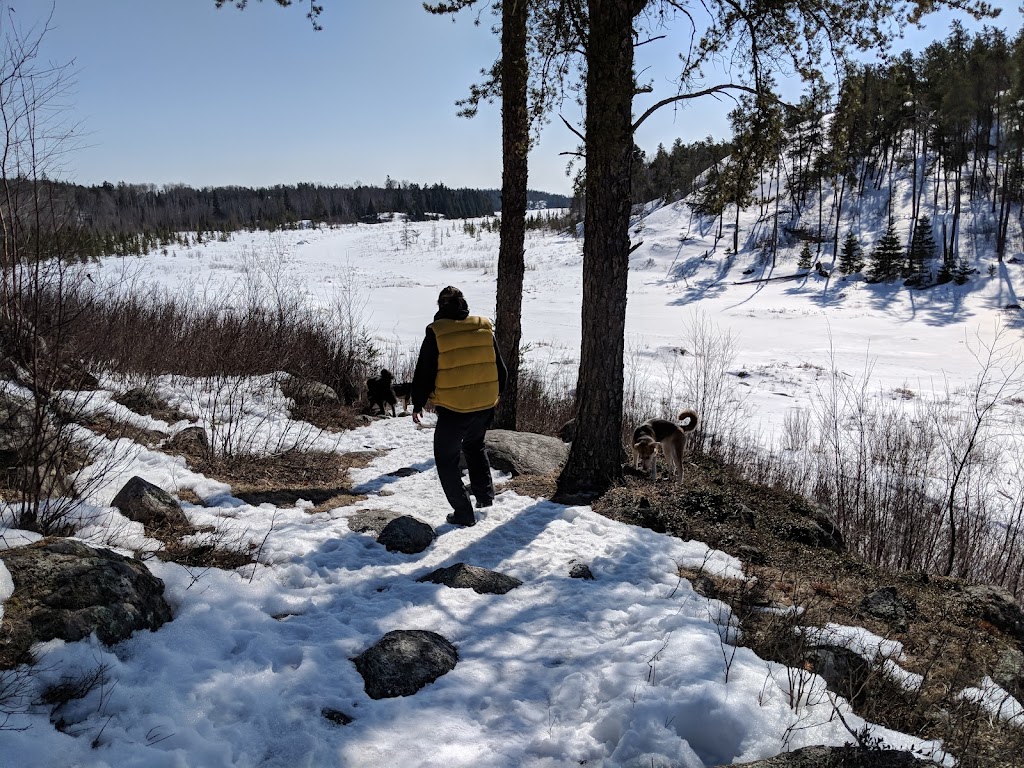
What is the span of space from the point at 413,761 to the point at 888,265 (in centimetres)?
4409

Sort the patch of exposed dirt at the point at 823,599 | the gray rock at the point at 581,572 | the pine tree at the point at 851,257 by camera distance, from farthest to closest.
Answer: the pine tree at the point at 851,257, the gray rock at the point at 581,572, the patch of exposed dirt at the point at 823,599

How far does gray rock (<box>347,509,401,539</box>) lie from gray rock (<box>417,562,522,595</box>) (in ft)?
2.87

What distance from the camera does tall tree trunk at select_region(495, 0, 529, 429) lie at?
733cm

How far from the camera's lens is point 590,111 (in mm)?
5336

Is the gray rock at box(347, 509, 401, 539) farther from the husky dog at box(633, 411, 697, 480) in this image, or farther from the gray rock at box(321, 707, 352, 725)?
the husky dog at box(633, 411, 697, 480)

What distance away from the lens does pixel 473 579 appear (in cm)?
394

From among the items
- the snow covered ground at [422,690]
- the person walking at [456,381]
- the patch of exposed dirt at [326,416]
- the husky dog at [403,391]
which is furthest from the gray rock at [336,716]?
the husky dog at [403,391]

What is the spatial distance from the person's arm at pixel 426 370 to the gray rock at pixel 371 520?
100 centimetres

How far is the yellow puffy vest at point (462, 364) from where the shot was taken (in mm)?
4949

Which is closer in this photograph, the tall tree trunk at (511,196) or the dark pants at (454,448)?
the dark pants at (454,448)

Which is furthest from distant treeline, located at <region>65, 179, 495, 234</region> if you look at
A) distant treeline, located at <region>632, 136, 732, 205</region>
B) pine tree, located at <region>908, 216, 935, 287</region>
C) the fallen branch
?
pine tree, located at <region>908, 216, 935, 287</region>

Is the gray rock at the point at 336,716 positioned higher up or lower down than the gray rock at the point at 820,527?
A: higher up

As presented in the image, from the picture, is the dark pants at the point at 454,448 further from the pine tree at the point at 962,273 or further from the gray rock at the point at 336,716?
the pine tree at the point at 962,273

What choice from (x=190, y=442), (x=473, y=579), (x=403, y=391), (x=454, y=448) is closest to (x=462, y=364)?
(x=454, y=448)
